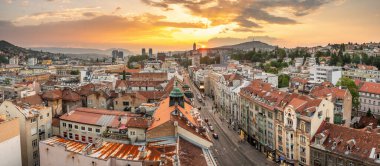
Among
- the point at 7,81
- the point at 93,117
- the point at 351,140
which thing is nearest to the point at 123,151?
the point at 93,117

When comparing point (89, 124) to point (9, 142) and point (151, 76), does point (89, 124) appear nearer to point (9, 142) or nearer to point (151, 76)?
point (9, 142)

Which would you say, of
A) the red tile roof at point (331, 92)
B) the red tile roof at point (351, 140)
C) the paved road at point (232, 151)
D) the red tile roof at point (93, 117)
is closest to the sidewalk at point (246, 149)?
the paved road at point (232, 151)

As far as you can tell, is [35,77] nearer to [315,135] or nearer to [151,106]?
[151,106]

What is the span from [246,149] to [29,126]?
1403 inches

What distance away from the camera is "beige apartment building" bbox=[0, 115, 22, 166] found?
3912 centimetres

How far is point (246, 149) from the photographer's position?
6041 centimetres

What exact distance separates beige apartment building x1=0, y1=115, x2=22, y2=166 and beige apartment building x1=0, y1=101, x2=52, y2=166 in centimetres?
412

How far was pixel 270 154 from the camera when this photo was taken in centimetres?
5622

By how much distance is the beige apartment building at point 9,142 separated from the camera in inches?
1540

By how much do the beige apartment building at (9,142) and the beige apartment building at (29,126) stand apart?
13.5 feet

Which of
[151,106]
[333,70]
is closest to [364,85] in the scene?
[333,70]

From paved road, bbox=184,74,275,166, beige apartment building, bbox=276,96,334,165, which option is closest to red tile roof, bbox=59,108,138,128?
paved road, bbox=184,74,275,166

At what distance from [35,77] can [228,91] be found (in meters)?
83.8

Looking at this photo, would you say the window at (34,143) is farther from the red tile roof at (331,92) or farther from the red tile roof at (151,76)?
the red tile roof at (151,76)
